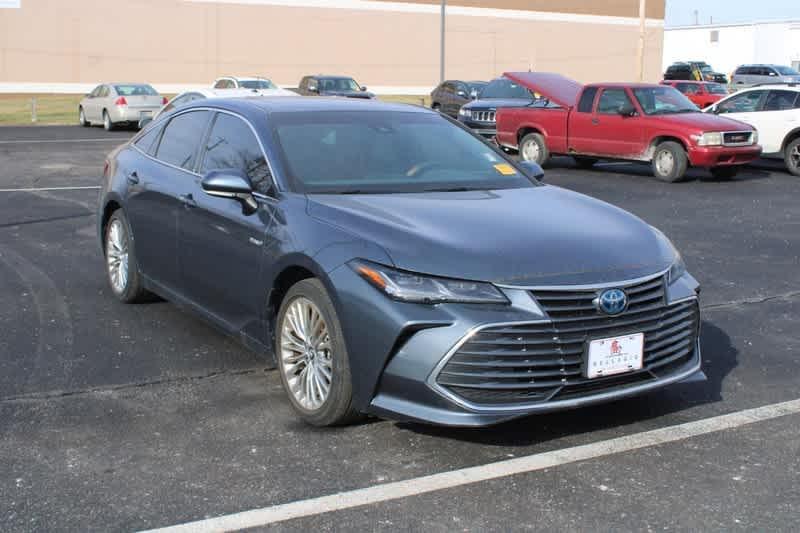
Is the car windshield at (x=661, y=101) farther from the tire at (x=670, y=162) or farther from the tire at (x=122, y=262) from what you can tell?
the tire at (x=122, y=262)

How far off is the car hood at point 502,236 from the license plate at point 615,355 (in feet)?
0.91

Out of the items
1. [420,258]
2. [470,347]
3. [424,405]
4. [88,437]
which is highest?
[420,258]

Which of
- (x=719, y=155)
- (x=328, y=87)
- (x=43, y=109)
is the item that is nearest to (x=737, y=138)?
(x=719, y=155)

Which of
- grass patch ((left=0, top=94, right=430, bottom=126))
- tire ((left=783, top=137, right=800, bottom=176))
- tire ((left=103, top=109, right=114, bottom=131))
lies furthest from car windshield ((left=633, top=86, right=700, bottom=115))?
tire ((left=103, top=109, right=114, bottom=131))

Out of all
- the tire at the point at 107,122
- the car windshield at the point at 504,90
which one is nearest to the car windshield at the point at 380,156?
the car windshield at the point at 504,90

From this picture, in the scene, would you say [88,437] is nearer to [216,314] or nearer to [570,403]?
[216,314]

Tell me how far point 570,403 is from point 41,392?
9.45ft

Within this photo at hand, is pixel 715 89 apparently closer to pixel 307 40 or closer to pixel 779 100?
pixel 779 100

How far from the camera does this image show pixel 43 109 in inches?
1614

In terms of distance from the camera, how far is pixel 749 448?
4.72 meters

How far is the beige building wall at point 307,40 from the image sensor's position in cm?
4916

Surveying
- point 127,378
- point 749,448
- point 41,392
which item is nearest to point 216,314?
point 127,378

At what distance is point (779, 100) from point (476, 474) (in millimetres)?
15904

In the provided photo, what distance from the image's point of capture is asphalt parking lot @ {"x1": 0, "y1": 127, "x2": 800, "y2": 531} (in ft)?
13.1
